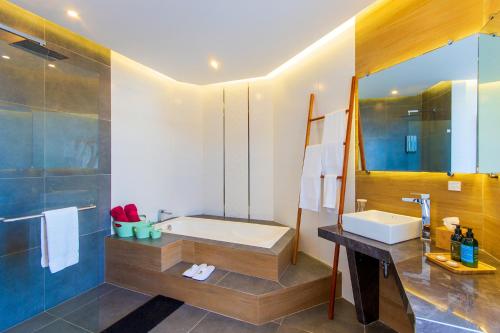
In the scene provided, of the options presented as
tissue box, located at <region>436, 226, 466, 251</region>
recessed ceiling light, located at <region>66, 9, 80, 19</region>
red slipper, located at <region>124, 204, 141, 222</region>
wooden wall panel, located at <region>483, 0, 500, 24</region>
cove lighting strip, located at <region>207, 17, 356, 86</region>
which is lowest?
red slipper, located at <region>124, 204, 141, 222</region>

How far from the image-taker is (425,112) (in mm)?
1587

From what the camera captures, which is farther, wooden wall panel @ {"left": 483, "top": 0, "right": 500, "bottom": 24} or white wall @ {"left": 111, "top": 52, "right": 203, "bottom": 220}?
white wall @ {"left": 111, "top": 52, "right": 203, "bottom": 220}

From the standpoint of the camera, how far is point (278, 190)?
3213 millimetres

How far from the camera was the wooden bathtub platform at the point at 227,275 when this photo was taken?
6.39 feet

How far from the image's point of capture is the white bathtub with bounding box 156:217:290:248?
291 centimetres

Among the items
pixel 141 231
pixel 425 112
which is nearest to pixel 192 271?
pixel 141 231

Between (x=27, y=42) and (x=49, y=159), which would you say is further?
(x=49, y=159)

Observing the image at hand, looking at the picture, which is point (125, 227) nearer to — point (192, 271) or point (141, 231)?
point (141, 231)

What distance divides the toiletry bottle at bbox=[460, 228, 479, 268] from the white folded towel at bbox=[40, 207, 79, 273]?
8.62 feet

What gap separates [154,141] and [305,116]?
6.39ft

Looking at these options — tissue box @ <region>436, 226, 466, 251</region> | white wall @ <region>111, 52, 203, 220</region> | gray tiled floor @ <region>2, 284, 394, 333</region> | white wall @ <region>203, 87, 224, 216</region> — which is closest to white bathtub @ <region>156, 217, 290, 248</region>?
white wall @ <region>111, 52, 203, 220</region>

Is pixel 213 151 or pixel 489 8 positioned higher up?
pixel 489 8

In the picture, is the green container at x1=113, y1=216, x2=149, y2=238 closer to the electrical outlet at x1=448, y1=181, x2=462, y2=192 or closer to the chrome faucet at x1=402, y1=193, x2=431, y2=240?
the chrome faucet at x1=402, y1=193, x2=431, y2=240

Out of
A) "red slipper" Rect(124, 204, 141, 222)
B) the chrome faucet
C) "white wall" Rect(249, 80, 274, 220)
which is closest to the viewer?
the chrome faucet
